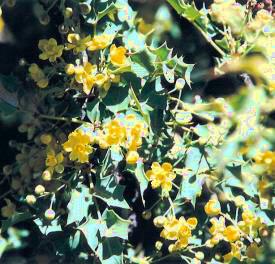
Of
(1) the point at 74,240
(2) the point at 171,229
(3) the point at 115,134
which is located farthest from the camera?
(1) the point at 74,240

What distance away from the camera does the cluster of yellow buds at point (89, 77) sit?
1625 millimetres

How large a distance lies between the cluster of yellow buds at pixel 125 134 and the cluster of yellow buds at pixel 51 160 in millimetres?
159

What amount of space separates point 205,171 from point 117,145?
292mm

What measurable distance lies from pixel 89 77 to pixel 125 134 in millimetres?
188

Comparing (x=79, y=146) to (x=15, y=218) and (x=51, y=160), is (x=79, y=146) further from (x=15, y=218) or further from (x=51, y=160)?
(x=15, y=218)

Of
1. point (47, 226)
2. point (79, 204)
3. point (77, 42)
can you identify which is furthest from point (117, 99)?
point (47, 226)

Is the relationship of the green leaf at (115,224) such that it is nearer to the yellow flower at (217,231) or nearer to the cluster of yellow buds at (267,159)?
the yellow flower at (217,231)

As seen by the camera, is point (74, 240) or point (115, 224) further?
point (74, 240)

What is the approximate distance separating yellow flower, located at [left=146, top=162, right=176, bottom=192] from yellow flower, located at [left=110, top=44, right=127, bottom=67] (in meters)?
0.29

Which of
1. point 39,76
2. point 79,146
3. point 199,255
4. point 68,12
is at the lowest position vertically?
point 199,255

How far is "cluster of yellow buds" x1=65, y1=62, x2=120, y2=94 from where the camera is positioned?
1625mm

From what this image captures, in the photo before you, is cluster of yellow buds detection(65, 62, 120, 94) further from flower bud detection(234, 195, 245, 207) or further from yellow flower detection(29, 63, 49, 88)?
flower bud detection(234, 195, 245, 207)

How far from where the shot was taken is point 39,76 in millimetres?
1706

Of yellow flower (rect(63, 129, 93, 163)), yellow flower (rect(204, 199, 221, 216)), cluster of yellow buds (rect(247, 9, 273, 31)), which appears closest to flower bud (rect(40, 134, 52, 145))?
yellow flower (rect(63, 129, 93, 163))
